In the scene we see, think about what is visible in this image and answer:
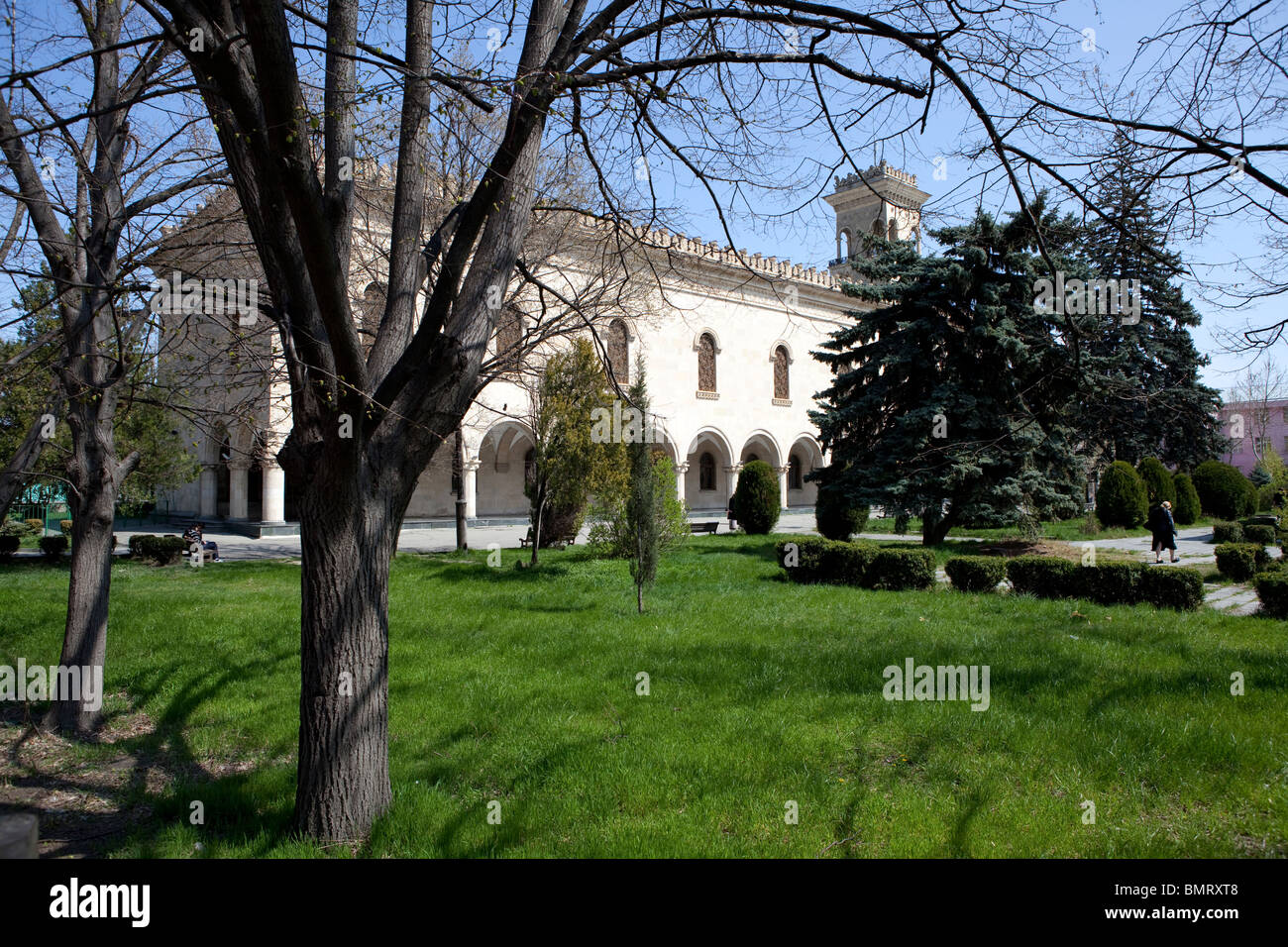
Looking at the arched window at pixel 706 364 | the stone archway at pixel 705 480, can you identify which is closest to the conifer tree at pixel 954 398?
the arched window at pixel 706 364

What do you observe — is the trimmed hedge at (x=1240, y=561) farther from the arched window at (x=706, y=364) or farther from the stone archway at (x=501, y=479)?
the stone archway at (x=501, y=479)

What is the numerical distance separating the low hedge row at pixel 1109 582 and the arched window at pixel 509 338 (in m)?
8.09

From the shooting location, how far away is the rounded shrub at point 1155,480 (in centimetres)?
2323

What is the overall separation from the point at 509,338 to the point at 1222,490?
25970 mm

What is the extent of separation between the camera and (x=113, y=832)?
426 cm

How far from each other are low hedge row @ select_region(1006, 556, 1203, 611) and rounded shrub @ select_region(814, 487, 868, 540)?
21.0ft

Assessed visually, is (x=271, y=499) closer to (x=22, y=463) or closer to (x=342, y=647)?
(x=22, y=463)

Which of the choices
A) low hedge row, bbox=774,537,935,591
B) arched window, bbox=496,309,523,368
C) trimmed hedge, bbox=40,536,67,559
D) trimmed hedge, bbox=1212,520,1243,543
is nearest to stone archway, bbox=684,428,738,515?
trimmed hedge, bbox=1212,520,1243,543

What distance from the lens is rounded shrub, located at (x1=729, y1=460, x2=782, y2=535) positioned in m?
21.2

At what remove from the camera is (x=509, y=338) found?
16.1 meters

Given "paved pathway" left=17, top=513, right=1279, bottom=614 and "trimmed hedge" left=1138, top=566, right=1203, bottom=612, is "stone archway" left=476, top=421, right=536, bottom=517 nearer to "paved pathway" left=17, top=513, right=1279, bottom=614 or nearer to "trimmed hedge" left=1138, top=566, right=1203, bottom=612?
"paved pathway" left=17, top=513, right=1279, bottom=614

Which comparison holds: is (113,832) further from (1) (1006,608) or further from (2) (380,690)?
(1) (1006,608)

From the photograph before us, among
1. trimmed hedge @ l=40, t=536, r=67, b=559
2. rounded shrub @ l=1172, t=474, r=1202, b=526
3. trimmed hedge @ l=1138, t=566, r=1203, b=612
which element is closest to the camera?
trimmed hedge @ l=1138, t=566, r=1203, b=612
